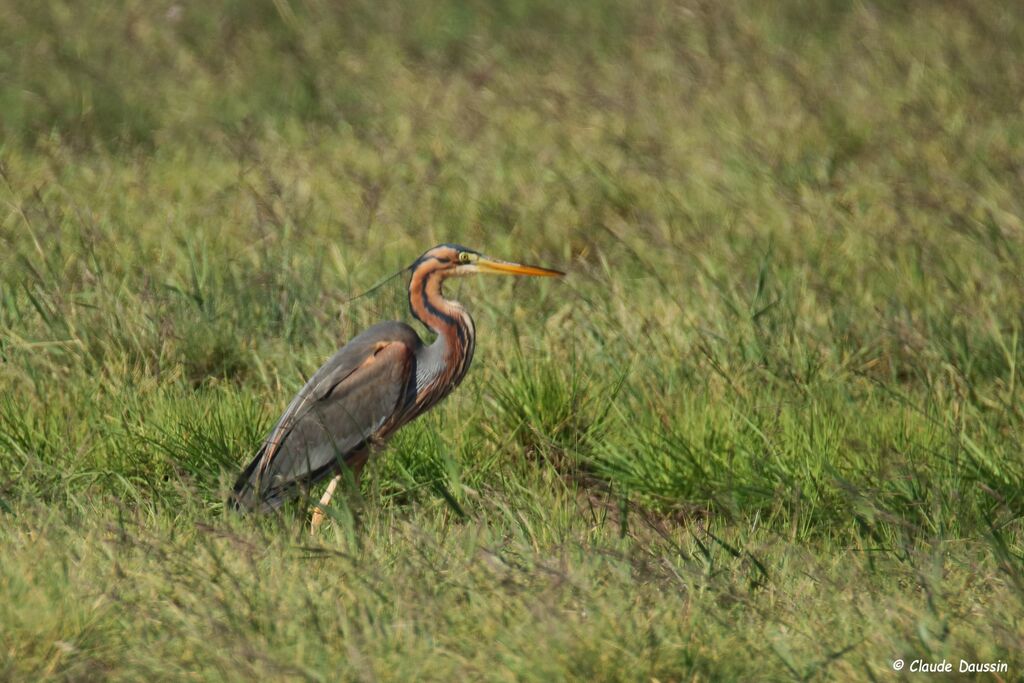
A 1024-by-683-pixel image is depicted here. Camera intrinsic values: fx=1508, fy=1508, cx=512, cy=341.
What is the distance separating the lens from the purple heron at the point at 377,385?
191 inches

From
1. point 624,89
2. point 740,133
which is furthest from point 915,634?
point 624,89

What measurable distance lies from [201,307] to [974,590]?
3.19 meters

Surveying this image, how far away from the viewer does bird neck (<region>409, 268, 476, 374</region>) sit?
518cm

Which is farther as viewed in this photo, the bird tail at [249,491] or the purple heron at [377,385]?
the purple heron at [377,385]

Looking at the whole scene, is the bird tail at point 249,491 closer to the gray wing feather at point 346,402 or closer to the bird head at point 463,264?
the gray wing feather at point 346,402

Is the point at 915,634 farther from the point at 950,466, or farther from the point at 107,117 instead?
the point at 107,117

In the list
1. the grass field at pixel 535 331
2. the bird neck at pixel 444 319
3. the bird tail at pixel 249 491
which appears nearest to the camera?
the grass field at pixel 535 331

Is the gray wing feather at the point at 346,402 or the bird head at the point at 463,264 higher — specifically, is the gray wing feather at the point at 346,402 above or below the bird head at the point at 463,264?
below

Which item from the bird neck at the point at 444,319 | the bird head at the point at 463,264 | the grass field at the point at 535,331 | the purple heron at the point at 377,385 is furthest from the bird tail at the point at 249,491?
the bird head at the point at 463,264

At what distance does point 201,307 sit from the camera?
582 centimetres

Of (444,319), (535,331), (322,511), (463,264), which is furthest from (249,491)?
(535,331)

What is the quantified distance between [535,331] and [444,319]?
2.66 ft

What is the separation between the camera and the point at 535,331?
594cm

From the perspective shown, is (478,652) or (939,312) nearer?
(478,652)
